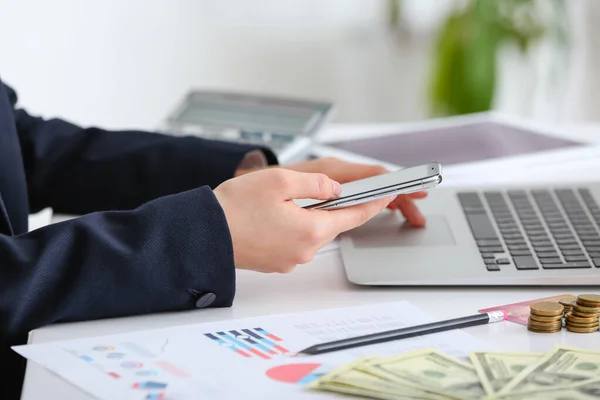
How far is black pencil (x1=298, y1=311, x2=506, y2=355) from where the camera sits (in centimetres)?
72

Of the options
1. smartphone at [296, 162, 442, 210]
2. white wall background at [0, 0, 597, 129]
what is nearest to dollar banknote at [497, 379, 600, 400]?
smartphone at [296, 162, 442, 210]

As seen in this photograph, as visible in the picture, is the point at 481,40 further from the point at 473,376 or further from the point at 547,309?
the point at 473,376

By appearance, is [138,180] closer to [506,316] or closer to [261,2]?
[506,316]

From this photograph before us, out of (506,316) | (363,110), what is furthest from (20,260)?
(363,110)

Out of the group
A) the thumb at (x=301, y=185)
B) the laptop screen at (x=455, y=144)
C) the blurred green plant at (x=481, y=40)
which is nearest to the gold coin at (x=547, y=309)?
the thumb at (x=301, y=185)

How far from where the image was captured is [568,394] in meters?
0.63

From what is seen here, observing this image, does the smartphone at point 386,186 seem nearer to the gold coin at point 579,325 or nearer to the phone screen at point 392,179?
the phone screen at point 392,179

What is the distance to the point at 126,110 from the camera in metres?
2.98

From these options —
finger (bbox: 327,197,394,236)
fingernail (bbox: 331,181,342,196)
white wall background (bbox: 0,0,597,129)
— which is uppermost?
fingernail (bbox: 331,181,342,196)

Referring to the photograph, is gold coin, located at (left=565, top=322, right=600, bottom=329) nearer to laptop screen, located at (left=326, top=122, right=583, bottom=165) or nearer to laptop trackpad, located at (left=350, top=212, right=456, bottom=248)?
laptop trackpad, located at (left=350, top=212, right=456, bottom=248)

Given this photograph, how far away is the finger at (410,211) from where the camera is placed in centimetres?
105

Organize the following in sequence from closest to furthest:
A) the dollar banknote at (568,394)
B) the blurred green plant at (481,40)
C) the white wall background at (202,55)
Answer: the dollar banknote at (568,394), the white wall background at (202,55), the blurred green plant at (481,40)

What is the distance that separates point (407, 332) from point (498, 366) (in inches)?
3.5

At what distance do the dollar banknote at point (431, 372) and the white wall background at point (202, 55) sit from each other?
6.89 feet
